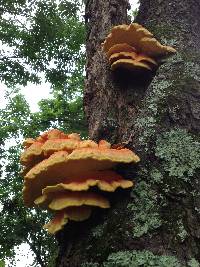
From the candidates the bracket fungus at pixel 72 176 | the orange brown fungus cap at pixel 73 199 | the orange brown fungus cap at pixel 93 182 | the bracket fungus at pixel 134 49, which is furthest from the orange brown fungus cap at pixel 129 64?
the orange brown fungus cap at pixel 73 199

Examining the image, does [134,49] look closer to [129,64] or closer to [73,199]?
[129,64]

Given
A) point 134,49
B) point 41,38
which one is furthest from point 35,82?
point 134,49

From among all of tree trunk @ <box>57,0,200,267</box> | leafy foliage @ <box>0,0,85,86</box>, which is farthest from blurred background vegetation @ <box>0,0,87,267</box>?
tree trunk @ <box>57,0,200,267</box>

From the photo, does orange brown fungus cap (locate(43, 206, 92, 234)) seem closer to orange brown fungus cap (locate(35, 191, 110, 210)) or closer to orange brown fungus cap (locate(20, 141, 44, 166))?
orange brown fungus cap (locate(35, 191, 110, 210))

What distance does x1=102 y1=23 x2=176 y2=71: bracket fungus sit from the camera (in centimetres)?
253

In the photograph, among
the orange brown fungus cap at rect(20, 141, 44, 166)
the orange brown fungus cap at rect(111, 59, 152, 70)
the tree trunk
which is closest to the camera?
the tree trunk

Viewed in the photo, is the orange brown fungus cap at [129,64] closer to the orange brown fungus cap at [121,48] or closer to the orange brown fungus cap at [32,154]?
the orange brown fungus cap at [121,48]

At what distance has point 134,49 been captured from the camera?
2668mm

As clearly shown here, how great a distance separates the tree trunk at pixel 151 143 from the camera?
167 centimetres

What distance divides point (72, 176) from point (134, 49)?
3.74 feet

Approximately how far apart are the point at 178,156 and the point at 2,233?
808 centimetres

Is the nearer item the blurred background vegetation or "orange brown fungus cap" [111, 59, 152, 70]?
"orange brown fungus cap" [111, 59, 152, 70]

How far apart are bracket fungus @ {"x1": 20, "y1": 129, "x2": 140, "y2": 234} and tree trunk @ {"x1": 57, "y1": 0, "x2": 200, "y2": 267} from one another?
8 centimetres

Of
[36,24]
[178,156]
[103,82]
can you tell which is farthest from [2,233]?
[178,156]
